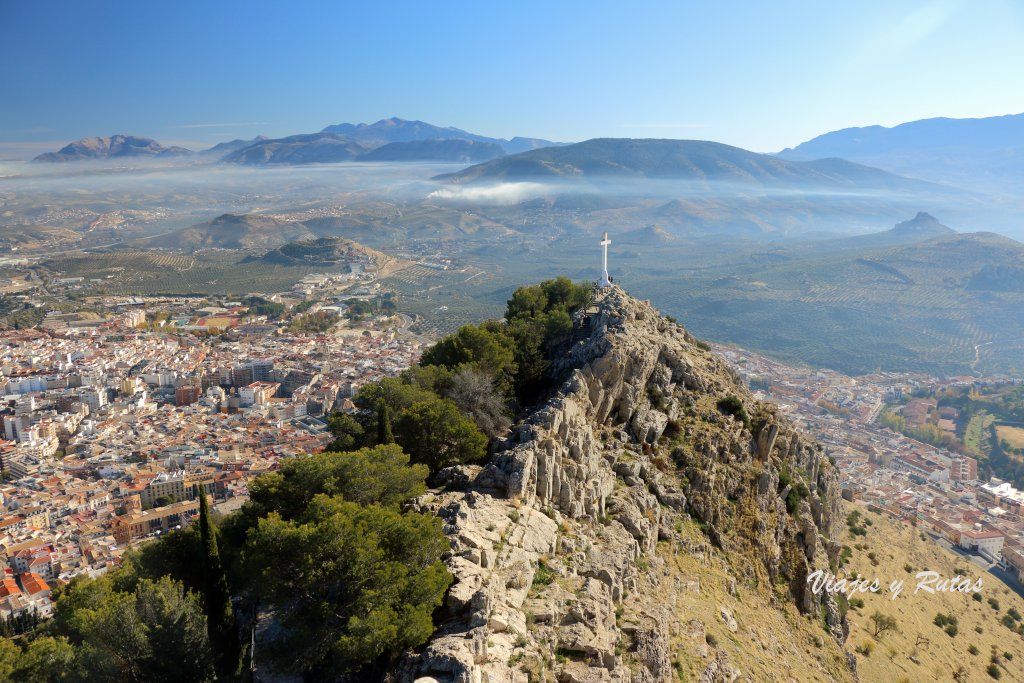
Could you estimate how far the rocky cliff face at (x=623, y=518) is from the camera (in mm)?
10688

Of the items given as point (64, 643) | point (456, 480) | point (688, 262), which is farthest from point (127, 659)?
→ point (688, 262)

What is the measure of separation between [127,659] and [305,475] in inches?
186

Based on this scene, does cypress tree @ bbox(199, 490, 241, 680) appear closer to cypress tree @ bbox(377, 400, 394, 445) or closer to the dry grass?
cypress tree @ bbox(377, 400, 394, 445)

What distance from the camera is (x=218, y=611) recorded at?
13.6 meters

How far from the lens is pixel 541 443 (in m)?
15.7

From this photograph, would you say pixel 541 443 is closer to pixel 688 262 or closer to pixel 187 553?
pixel 187 553

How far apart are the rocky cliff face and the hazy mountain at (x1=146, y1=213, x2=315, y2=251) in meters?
162

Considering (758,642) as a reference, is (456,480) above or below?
above

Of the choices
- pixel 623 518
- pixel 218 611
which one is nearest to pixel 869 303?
pixel 623 518

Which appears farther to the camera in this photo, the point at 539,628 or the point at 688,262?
the point at 688,262

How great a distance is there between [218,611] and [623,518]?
368 inches

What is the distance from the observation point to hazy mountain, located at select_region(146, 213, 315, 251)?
171 m

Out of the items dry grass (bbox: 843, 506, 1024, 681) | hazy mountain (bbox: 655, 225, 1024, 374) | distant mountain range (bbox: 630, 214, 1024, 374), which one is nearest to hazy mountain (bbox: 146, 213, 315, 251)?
distant mountain range (bbox: 630, 214, 1024, 374)

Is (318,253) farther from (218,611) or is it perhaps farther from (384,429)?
(218,611)
